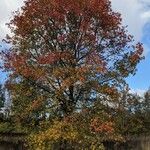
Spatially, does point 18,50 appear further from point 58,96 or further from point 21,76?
point 58,96

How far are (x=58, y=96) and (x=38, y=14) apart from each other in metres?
5.52

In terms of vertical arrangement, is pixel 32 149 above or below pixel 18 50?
below

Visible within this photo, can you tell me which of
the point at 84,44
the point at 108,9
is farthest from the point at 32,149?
the point at 108,9

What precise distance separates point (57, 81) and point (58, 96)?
91 centimetres

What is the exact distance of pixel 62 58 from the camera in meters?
30.7

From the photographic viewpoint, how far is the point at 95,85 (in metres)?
30.3

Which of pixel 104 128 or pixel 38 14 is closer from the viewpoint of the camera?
pixel 104 128

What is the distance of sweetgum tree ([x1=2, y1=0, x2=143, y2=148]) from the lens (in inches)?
1196

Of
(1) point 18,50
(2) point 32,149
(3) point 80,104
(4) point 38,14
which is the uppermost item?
(4) point 38,14

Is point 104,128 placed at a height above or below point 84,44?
below

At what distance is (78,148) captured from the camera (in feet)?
101

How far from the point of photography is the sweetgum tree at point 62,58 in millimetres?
30375

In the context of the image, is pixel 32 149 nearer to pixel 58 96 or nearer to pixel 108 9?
pixel 58 96

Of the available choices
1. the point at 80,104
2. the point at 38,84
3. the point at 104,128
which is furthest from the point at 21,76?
the point at 104,128
